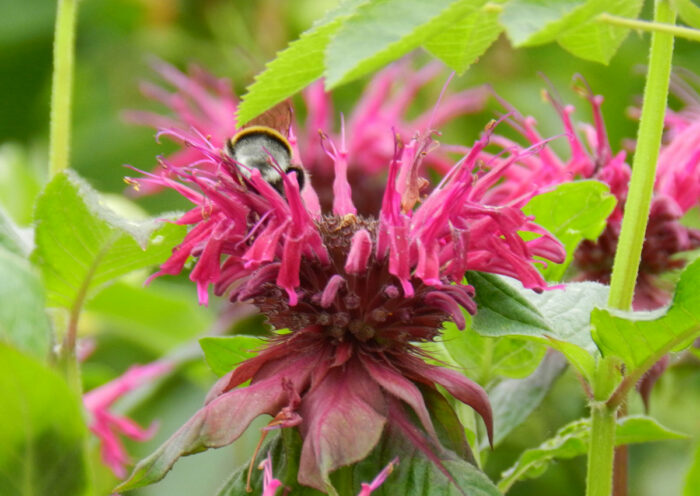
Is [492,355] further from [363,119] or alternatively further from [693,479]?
[363,119]

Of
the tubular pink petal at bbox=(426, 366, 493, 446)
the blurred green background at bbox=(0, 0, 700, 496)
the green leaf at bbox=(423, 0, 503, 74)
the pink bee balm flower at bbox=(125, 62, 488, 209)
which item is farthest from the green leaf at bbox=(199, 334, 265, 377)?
the pink bee balm flower at bbox=(125, 62, 488, 209)

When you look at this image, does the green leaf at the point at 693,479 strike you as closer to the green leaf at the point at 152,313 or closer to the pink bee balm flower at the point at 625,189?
the pink bee balm flower at the point at 625,189

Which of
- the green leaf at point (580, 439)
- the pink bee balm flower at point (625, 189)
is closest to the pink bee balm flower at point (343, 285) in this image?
the green leaf at point (580, 439)

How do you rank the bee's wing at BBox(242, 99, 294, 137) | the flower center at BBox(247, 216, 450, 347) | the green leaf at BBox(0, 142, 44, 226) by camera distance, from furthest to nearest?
1. the green leaf at BBox(0, 142, 44, 226)
2. the bee's wing at BBox(242, 99, 294, 137)
3. the flower center at BBox(247, 216, 450, 347)

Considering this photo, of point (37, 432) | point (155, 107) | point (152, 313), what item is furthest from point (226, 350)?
point (155, 107)

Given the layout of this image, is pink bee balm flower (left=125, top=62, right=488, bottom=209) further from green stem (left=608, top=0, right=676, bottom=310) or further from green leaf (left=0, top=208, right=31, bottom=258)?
green stem (left=608, top=0, right=676, bottom=310)

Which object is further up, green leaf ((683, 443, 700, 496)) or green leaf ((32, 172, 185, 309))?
green leaf ((32, 172, 185, 309))

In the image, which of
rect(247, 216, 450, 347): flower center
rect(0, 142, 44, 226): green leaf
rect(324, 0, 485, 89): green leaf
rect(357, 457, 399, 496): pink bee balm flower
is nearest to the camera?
rect(324, 0, 485, 89): green leaf

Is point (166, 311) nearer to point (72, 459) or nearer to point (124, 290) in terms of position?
point (124, 290)

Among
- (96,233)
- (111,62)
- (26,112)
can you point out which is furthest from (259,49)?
(96,233)
